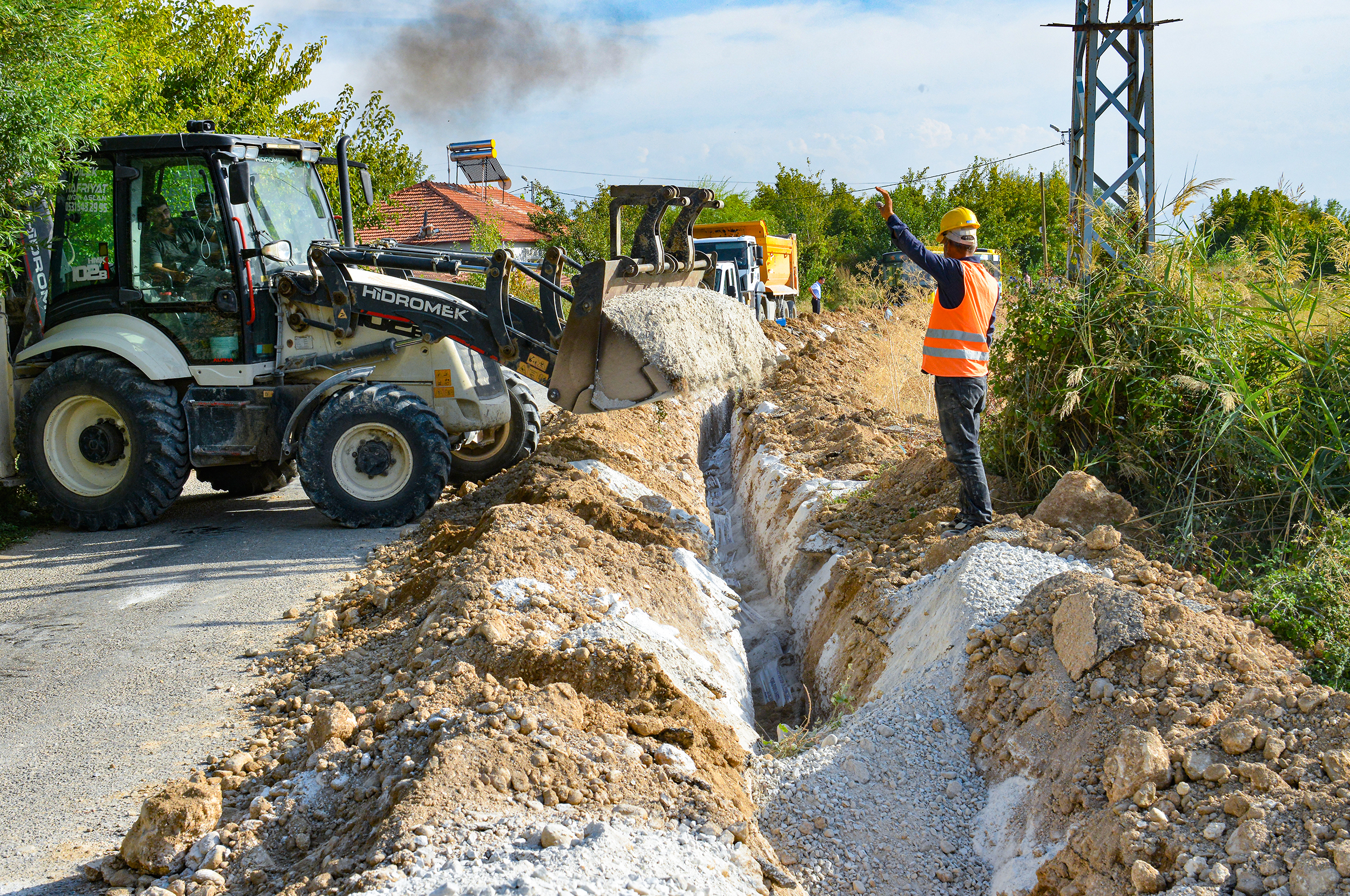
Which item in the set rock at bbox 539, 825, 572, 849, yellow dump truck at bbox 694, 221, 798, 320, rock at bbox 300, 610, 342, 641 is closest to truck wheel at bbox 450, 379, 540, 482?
rock at bbox 300, 610, 342, 641

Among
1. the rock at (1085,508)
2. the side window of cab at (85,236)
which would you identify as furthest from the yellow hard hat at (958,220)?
the side window of cab at (85,236)

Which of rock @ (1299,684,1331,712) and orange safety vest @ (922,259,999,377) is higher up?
orange safety vest @ (922,259,999,377)

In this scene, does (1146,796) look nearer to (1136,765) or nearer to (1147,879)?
(1136,765)

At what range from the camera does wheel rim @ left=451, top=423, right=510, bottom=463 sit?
859 cm

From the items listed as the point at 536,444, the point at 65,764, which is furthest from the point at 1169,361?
the point at 65,764

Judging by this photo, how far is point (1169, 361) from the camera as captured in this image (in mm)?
5699

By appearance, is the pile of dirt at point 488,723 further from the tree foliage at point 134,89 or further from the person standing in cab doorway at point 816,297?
the person standing in cab doorway at point 816,297

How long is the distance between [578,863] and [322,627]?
9.49 ft

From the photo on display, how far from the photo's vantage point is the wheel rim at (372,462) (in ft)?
23.5

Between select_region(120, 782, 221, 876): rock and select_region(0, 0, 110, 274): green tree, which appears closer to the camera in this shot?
select_region(120, 782, 221, 876): rock

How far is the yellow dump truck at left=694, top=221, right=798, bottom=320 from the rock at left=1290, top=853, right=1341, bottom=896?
1579 cm

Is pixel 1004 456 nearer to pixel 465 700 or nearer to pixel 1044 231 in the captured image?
pixel 1044 231

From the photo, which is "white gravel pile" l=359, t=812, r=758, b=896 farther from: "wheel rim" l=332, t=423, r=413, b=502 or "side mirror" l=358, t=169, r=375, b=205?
"side mirror" l=358, t=169, r=375, b=205

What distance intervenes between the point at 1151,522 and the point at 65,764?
18.2 ft
